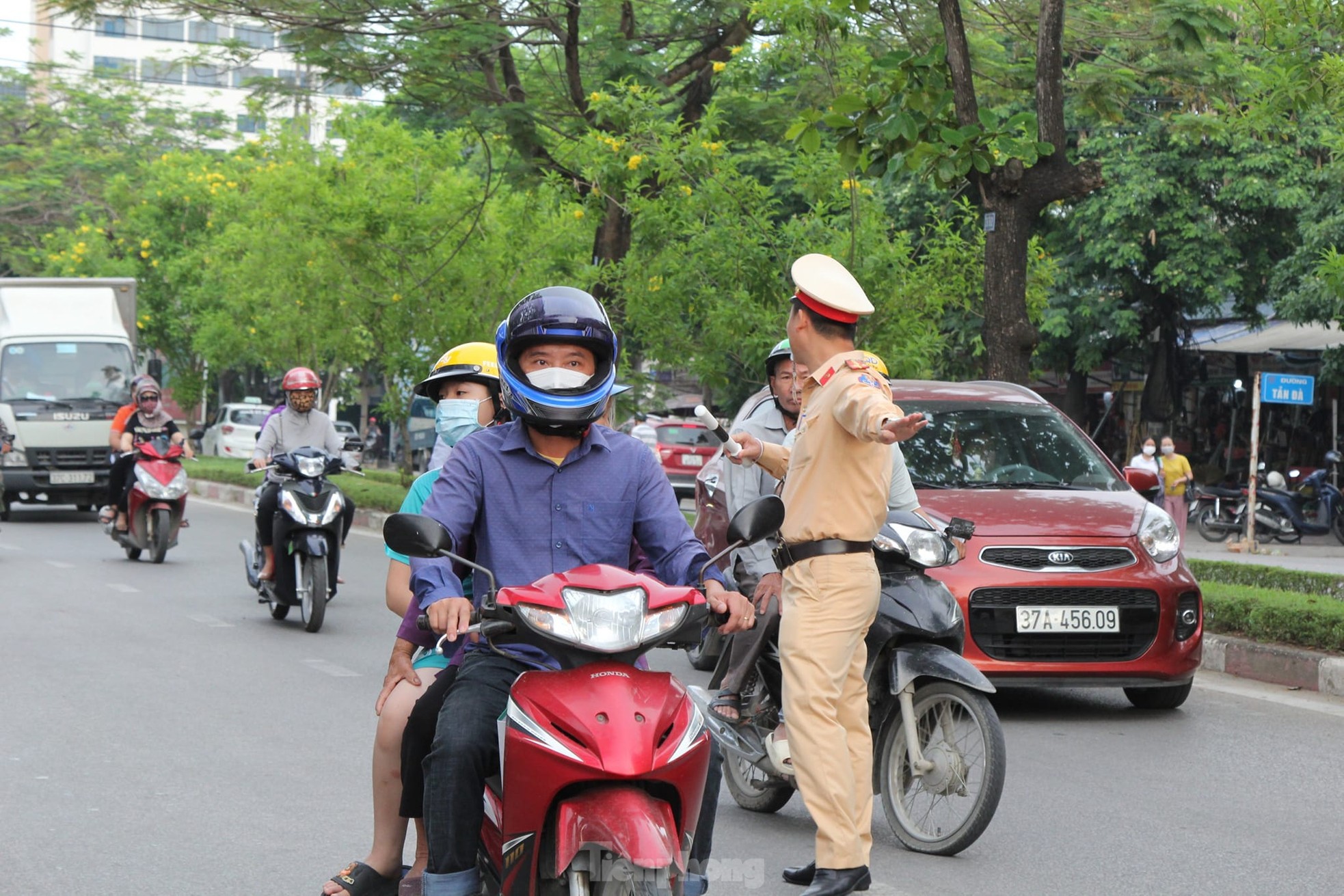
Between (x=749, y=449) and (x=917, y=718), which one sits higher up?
(x=749, y=449)

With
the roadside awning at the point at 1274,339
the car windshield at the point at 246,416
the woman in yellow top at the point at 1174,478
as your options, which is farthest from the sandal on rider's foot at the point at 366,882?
the car windshield at the point at 246,416

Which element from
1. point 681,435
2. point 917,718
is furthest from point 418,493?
point 681,435

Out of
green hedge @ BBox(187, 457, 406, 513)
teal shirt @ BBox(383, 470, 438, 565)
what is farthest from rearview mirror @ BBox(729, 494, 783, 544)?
green hedge @ BBox(187, 457, 406, 513)

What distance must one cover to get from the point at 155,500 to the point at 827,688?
1194 cm

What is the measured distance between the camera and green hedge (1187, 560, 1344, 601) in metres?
13.0

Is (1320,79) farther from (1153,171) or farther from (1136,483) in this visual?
(1153,171)

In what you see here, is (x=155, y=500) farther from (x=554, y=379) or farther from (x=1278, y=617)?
(x=554, y=379)

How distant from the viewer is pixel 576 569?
A: 3.38 metres

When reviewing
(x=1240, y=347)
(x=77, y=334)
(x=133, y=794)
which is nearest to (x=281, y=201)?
(x=77, y=334)

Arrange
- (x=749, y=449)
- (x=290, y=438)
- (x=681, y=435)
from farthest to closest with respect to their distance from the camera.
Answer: (x=681, y=435)
(x=290, y=438)
(x=749, y=449)

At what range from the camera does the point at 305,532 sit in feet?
37.4

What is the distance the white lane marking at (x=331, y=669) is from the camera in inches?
374

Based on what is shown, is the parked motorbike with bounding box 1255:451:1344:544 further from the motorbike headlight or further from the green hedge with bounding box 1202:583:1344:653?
the motorbike headlight

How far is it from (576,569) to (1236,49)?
11221mm
